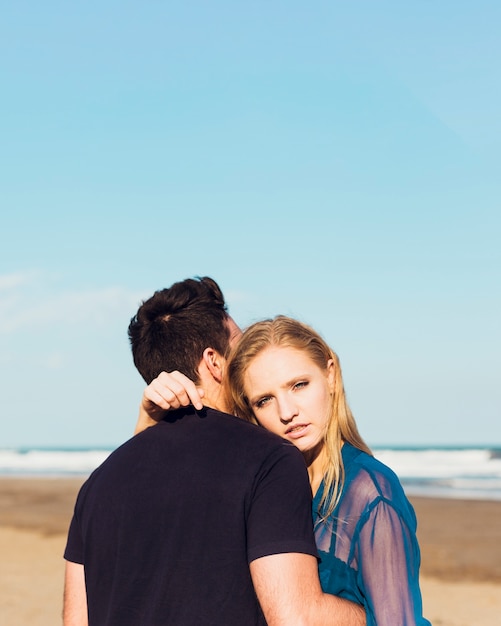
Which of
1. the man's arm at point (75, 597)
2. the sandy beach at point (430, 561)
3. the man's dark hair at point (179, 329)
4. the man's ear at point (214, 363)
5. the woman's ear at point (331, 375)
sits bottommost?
the sandy beach at point (430, 561)

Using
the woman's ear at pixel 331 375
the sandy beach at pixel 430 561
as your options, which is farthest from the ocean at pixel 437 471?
the woman's ear at pixel 331 375

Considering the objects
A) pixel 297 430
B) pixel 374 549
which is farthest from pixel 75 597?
Answer: pixel 374 549

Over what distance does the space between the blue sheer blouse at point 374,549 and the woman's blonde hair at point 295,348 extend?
0.30 metres

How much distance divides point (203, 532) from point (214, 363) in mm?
732

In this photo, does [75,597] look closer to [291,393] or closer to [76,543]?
[76,543]

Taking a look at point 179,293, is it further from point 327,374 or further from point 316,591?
point 316,591

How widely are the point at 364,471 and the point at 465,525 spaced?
1498 centimetres

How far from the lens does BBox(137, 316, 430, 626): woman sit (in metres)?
2.66

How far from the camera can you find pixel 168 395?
277 cm

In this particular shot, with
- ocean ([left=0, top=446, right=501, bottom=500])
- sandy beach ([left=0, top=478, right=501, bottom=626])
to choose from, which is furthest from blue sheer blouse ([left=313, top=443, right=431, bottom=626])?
ocean ([left=0, top=446, right=501, bottom=500])

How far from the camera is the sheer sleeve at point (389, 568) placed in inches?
104

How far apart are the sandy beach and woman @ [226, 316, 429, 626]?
6926 mm

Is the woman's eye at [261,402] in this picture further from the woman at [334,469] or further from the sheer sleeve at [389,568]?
the sheer sleeve at [389,568]

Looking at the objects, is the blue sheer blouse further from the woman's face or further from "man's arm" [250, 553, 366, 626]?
the woman's face
